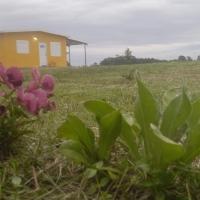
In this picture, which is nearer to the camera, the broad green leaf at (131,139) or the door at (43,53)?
the broad green leaf at (131,139)

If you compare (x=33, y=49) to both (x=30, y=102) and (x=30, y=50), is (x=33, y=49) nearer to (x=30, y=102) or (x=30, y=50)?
(x=30, y=50)

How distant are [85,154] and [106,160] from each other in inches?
2.4

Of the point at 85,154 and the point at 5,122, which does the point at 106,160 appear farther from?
the point at 5,122

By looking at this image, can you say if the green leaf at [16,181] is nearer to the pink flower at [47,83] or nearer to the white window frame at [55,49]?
the pink flower at [47,83]

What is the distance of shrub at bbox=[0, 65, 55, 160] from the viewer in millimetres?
1473

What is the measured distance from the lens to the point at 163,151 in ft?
4.09

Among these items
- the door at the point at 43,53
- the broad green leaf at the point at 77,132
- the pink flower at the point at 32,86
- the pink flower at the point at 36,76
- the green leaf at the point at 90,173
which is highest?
the pink flower at the point at 36,76

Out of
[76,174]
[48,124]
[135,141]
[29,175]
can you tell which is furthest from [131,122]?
[48,124]

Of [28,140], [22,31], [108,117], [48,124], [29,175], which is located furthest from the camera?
[22,31]

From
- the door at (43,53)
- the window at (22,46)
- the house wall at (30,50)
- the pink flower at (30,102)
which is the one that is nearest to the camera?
the pink flower at (30,102)

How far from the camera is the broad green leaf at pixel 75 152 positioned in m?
1.38

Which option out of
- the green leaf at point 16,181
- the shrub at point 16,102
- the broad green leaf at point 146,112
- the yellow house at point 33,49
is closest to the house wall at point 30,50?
the yellow house at point 33,49

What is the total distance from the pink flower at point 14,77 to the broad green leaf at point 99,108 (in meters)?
0.26

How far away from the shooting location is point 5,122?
59.3 inches
